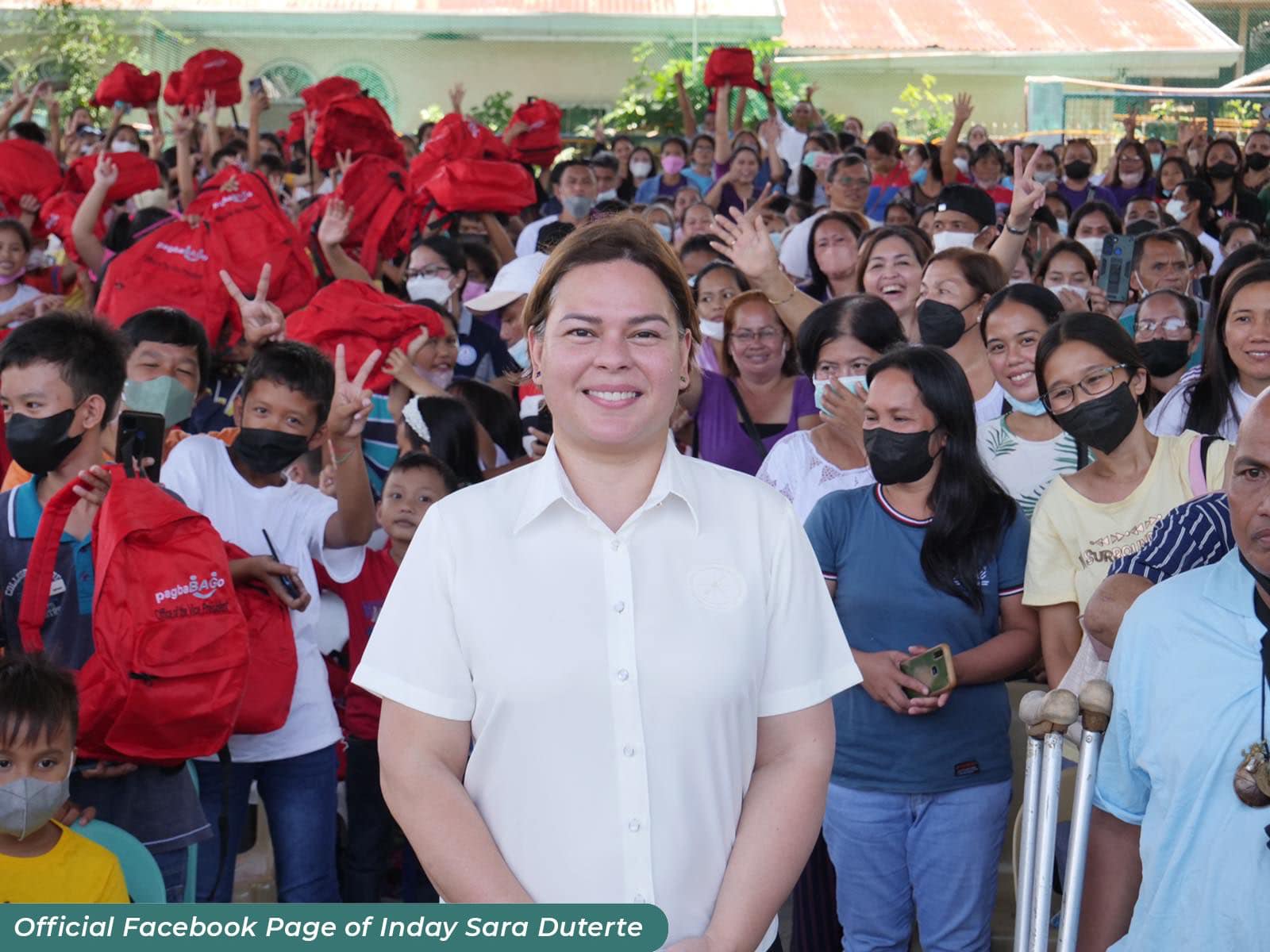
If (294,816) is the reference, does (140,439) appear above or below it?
above

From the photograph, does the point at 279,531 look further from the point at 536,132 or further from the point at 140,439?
the point at 536,132

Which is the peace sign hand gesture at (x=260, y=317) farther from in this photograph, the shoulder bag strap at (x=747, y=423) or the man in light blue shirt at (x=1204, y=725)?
the man in light blue shirt at (x=1204, y=725)

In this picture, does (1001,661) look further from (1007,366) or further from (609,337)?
(609,337)

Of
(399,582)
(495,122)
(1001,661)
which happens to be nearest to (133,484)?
(399,582)

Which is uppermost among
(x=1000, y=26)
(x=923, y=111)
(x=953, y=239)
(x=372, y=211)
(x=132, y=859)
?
(x=1000, y=26)

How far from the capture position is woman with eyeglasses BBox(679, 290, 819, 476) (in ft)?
17.8

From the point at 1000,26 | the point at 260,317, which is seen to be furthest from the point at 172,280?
the point at 1000,26

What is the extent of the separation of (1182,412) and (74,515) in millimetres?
3101

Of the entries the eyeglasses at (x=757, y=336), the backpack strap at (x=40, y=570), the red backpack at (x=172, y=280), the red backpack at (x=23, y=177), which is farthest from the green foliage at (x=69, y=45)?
the backpack strap at (x=40, y=570)

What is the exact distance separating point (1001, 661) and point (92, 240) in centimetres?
575

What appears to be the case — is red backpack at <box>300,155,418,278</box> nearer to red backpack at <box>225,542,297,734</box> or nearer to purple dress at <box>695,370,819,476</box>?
purple dress at <box>695,370,819,476</box>

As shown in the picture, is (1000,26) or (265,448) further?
(1000,26)

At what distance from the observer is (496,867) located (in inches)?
95.7

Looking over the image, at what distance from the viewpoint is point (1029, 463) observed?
4.61 metres
